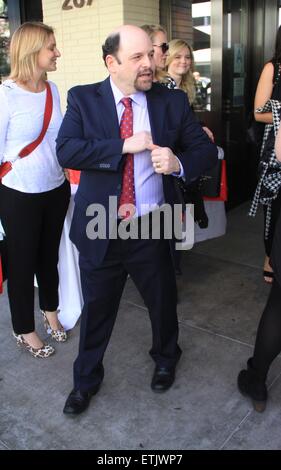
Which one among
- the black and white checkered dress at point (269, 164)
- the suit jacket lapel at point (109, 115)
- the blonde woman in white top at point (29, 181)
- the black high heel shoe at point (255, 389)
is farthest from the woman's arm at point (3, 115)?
the black high heel shoe at point (255, 389)

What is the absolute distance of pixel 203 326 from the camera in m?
3.30

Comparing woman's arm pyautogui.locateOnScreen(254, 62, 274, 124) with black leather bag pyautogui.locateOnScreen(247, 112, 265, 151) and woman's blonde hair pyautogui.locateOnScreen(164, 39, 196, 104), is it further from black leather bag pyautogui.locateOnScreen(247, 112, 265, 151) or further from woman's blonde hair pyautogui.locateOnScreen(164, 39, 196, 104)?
woman's blonde hair pyautogui.locateOnScreen(164, 39, 196, 104)

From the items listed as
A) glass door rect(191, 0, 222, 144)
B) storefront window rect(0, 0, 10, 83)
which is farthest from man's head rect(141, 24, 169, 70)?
storefront window rect(0, 0, 10, 83)

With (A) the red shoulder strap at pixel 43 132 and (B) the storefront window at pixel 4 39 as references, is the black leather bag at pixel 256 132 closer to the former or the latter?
(A) the red shoulder strap at pixel 43 132

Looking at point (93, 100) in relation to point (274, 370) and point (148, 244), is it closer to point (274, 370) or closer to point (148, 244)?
point (148, 244)

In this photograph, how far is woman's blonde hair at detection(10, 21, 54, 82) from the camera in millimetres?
2619

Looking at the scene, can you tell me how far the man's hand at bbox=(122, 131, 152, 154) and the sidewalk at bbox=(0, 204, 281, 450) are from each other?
1.36 m

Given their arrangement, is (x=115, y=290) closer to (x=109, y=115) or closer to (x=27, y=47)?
(x=109, y=115)

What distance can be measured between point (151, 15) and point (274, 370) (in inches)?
132

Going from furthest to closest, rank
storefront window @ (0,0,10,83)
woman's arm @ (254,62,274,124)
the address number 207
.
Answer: storefront window @ (0,0,10,83), the address number 207, woman's arm @ (254,62,274,124)

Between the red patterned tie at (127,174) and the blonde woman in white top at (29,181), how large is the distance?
71cm

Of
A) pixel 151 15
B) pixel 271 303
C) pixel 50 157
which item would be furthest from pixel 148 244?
pixel 151 15

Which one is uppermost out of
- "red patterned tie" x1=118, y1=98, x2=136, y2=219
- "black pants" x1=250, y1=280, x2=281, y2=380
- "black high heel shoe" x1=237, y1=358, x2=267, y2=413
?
"red patterned tie" x1=118, y1=98, x2=136, y2=219

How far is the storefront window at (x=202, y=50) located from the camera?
15.3ft
